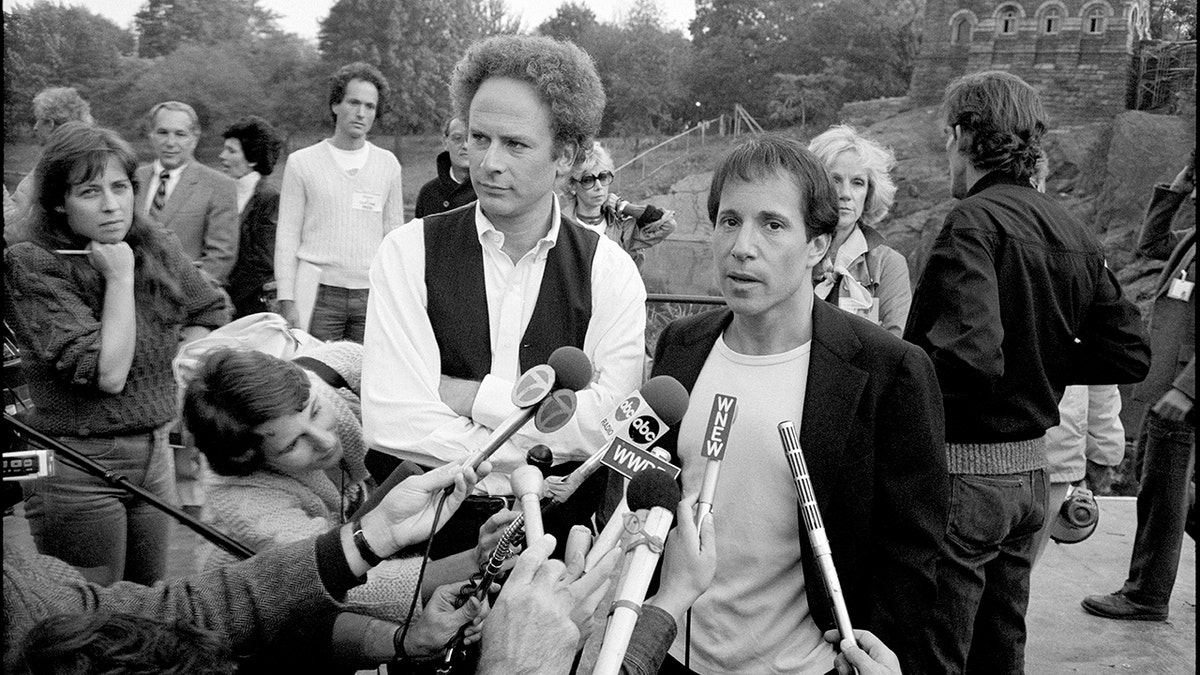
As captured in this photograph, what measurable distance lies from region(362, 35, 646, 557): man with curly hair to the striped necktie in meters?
3.02

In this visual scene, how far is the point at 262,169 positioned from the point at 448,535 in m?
4.07

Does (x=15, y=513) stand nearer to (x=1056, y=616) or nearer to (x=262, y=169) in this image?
(x=262, y=169)

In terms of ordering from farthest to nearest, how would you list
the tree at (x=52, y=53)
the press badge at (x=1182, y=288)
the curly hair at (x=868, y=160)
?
the tree at (x=52, y=53) < the press badge at (x=1182, y=288) < the curly hair at (x=868, y=160)

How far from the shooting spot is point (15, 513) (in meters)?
4.69

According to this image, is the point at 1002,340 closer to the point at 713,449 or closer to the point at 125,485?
the point at 713,449

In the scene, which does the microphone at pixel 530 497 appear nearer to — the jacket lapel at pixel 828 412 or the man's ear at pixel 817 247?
the jacket lapel at pixel 828 412

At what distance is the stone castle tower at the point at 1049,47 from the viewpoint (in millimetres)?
28422

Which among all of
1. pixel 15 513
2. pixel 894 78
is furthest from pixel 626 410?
pixel 894 78

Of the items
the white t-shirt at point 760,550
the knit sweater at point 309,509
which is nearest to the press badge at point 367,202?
the knit sweater at point 309,509

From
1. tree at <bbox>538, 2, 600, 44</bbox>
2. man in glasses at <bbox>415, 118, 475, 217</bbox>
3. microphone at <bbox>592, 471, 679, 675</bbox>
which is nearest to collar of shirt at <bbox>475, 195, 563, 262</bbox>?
microphone at <bbox>592, 471, 679, 675</bbox>

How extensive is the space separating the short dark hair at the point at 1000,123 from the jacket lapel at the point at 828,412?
44.8 inches

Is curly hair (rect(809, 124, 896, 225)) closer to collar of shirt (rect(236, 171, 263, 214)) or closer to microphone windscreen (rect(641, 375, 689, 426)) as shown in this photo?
microphone windscreen (rect(641, 375, 689, 426))

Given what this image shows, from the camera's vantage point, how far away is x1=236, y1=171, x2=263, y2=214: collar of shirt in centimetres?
566

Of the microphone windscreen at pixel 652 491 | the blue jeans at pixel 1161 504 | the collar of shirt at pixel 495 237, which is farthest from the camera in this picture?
the blue jeans at pixel 1161 504
